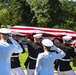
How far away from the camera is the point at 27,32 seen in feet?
38.9

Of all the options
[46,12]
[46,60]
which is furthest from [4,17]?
[46,60]

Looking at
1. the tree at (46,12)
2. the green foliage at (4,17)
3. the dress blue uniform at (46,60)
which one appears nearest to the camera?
the dress blue uniform at (46,60)

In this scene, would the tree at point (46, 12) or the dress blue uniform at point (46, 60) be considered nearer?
the dress blue uniform at point (46, 60)

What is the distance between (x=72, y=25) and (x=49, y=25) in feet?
29.1

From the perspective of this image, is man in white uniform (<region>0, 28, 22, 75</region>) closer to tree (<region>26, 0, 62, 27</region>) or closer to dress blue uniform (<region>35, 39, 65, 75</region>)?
dress blue uniform (<region>35, 39, 65, 75</region>)

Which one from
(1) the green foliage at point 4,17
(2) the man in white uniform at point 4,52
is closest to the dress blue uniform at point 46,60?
(2) the man in white uniform at point 4,52

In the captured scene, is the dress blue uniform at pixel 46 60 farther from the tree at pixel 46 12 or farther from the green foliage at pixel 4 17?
the green foliage at pixel 4 17

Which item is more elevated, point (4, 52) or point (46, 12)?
point (4, 52)

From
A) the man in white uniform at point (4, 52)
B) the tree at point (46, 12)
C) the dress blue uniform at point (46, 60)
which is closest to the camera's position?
the man in white uniform at point (4, 52)

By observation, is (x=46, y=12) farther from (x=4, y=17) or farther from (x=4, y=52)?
(x=4, y=52)

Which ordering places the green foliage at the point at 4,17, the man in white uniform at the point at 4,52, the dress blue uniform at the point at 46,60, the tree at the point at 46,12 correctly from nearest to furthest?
the man in white uniform at the point at 4,52, the dress blue uniform at the point at 46,60, the tree at the point at 46,12, the green foliage at the point at 4,17

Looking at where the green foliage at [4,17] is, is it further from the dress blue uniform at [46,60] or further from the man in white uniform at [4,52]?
the man in white uniform at [4,52]

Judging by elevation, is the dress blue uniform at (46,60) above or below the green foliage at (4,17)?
above

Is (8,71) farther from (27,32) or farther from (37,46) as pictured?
(27,32)
